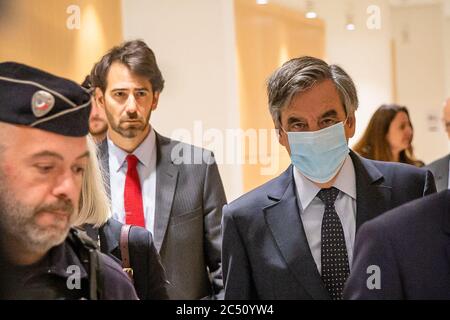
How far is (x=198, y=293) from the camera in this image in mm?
1896

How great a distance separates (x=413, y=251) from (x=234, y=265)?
50 cm

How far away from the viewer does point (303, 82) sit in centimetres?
177

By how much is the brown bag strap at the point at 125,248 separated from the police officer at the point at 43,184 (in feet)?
0.83

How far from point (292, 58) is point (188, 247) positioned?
63 cm

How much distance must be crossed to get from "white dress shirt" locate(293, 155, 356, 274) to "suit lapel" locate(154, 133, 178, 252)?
1.23 feet

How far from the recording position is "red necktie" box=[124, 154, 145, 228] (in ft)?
6.17

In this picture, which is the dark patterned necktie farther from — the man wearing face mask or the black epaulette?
the black epaulette

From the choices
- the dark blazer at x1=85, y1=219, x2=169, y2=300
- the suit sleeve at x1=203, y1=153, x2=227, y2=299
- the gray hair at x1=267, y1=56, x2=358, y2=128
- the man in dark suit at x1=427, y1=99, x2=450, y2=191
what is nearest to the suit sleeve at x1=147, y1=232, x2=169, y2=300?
the dark blazer at x1=85, y1=219, x2=169, y2=300

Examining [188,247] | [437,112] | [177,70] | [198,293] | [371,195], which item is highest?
[177,70]

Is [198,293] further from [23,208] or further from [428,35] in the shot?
[428,35]

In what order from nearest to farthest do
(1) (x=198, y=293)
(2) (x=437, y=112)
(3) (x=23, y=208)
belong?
(3) (x=23, y=208), (1) (x=198, y=293), (2) (x=437, y=112)

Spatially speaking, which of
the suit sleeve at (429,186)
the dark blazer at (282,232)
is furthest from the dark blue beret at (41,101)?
the suit sleeve at (429,186)

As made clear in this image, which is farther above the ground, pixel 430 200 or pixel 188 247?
pixel 430 200
